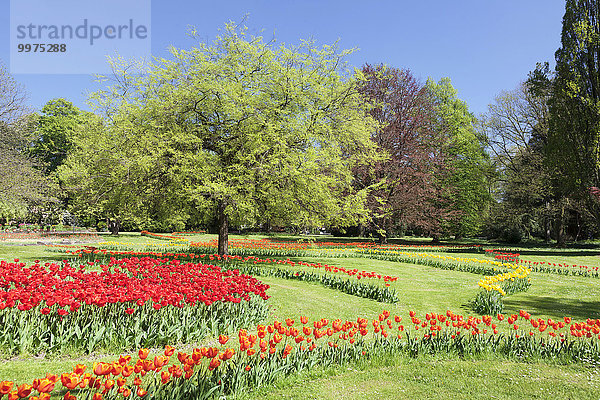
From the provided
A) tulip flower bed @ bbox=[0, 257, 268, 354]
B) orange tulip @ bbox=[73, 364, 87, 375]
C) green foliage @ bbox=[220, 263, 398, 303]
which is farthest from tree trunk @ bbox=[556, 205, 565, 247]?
orange tulip @ bbox=[73, 364, 87, 375]

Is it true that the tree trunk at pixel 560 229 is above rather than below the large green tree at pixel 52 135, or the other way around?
below

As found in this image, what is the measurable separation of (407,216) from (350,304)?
1992 cm

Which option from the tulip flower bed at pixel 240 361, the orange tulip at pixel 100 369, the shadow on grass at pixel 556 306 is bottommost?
the shadow on grass at pixel 556 306

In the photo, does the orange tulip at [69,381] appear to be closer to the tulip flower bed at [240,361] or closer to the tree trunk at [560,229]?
the tulip flower bed at [240,361]

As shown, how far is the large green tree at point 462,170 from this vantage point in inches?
1225

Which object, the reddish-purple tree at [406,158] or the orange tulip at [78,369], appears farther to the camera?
the reddish-purple tree at [406,158]

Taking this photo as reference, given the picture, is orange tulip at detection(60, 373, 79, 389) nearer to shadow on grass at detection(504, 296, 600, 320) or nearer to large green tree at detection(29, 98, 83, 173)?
shadow on grass at detection(504, 296, 600, 320)

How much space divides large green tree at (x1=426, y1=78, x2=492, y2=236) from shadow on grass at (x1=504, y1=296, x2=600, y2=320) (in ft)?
71.8

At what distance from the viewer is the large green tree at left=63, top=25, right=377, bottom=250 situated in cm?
1158

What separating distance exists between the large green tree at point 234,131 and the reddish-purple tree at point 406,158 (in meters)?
12.5

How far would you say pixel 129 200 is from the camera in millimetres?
12531

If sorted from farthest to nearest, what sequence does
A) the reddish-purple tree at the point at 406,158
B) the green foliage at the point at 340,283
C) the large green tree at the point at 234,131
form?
the reddish-purple tree at the point at 406,158 → the large green tree at the point at 234,131 → the green foliage at the point at 340,283

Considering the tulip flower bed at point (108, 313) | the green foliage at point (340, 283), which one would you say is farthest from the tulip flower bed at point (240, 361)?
the green foliage at point (340, 283)

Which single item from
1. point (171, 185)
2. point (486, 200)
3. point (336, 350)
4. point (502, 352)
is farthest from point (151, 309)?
point (486, 200)
